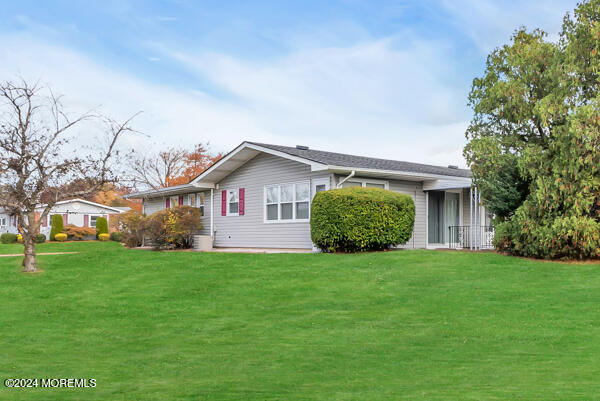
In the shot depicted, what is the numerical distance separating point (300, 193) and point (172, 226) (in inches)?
252

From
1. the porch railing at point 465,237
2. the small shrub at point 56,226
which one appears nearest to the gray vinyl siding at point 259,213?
the porch railing at point 465,237

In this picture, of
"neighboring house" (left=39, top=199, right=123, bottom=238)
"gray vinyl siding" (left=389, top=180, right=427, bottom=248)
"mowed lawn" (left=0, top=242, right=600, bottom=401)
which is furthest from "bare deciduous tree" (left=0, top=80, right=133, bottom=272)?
"neighboring house" (left=39, top=199, right=123, bottom=238)

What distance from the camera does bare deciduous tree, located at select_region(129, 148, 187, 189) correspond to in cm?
5062

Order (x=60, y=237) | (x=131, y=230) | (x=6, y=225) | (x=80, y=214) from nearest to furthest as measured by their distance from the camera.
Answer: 1. (x=131, y=230)
2. (x=60, y=237)
3. (x=80, y=214)
4. (x=6, y=225)

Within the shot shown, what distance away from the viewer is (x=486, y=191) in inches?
695

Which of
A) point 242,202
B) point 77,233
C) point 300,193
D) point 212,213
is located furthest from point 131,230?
point 77,233

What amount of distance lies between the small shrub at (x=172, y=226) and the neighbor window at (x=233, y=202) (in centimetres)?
174

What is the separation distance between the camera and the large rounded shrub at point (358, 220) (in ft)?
58.4

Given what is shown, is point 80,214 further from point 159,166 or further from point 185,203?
point 185,203

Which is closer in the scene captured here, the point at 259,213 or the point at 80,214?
the point at 259,213

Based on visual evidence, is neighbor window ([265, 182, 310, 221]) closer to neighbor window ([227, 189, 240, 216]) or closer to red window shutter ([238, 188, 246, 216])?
red window shutter ([238, 188, 246, 216])

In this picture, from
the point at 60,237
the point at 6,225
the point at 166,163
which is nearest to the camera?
the point at 60,237

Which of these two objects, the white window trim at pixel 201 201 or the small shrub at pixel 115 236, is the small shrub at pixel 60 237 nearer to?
the small shrub at pixel 115 236

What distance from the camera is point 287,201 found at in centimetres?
2192
